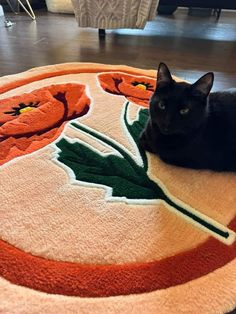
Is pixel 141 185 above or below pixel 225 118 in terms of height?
below

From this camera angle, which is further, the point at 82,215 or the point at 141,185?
the point at 141,185

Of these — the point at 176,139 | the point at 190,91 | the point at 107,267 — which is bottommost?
the point at 107,267

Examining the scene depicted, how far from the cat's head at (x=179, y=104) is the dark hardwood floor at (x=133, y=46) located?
858 mm

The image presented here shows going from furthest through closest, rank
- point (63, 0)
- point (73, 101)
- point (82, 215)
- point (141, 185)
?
point (63, 0) < point (73, 101) < point (141, 185) < point (82, 215)

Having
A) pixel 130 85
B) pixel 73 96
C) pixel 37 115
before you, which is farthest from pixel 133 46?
pixel 37 115

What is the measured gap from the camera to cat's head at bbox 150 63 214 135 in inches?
38.0

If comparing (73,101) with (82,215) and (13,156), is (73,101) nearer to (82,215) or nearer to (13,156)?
(13,156)

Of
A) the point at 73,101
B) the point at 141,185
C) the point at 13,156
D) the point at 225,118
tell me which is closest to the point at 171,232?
the point at 141,185

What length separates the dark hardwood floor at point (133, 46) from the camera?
6.75 feet

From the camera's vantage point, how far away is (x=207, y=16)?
3492 mm

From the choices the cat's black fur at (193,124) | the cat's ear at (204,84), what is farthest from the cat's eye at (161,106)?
the cat's ear at (204,84)

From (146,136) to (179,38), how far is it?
1.93 metres

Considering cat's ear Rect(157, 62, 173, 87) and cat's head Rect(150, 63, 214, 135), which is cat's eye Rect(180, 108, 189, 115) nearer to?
cat's head Rect(150, 63, 214, 135)

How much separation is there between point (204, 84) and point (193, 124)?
136mm
